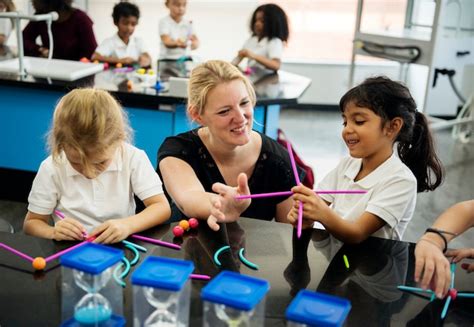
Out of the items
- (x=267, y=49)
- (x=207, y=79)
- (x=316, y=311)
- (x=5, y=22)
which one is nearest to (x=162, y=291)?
(x=316, y=311)

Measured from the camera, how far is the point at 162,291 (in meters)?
0.79

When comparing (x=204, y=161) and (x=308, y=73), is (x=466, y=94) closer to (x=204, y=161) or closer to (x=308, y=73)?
(x=308, y=73)

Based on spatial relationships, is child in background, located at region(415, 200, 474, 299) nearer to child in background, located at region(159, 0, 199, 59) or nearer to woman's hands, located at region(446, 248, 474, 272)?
woman's hands, located at region(446, 248, 474, 272)

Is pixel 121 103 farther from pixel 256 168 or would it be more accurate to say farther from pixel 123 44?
pixel 256 168

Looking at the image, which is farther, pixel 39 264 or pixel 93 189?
pixel 93 189

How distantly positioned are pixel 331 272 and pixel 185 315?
0.43 meters

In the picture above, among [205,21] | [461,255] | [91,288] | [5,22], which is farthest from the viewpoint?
[205,21]

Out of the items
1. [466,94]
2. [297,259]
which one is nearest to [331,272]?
[297,259]

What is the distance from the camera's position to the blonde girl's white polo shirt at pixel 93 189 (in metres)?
1.54

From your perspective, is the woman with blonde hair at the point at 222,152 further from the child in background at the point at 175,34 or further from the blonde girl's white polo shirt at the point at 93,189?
the child in background at the point at 175,34

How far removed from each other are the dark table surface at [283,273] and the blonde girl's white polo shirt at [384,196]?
0.13 meters

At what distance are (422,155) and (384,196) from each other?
0.26 meters

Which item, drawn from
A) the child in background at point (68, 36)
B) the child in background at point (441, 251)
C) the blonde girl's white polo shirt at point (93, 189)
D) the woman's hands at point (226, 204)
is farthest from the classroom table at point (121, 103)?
the child in background at point (441, 251)

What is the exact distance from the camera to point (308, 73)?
20.0 feet
